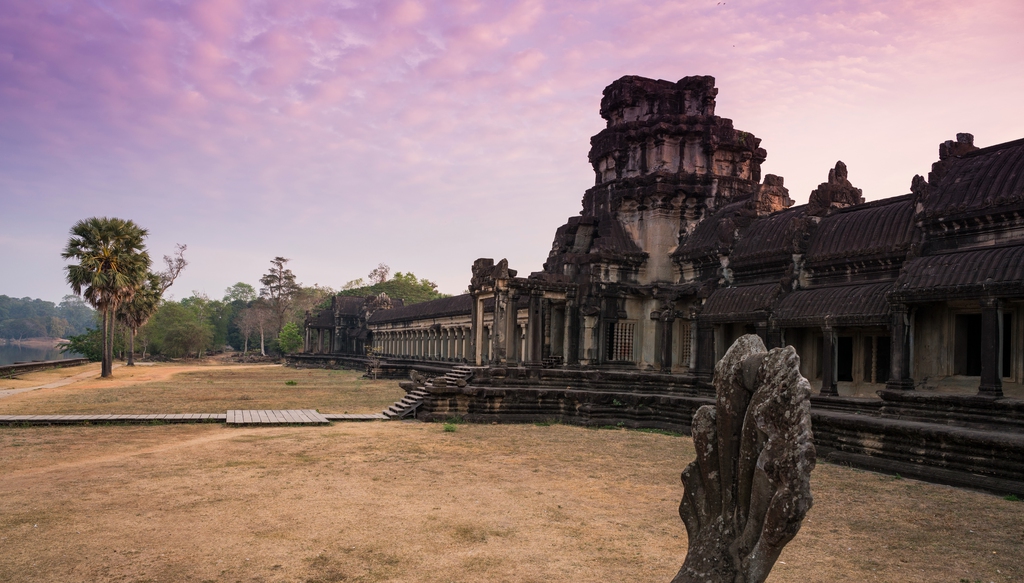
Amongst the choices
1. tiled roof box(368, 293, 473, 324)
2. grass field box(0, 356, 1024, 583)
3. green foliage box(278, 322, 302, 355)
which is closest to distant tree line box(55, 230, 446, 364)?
green foliage box(278, 322, 302, 355)

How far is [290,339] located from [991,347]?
70.3 metres

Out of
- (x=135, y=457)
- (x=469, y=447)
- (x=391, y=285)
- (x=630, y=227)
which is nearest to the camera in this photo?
(x=135, y=457)

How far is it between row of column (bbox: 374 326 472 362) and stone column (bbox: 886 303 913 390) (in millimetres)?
23827

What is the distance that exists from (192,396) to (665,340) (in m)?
17.4

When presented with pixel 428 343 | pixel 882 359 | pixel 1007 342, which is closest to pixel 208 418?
pixel 882 359

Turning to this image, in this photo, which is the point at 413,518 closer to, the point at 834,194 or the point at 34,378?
the point at 834,194

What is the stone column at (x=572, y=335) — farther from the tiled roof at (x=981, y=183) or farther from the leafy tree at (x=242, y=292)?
the leafy tree at (x=242, y=292)

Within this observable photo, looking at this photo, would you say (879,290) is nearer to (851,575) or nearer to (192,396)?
(851,575)

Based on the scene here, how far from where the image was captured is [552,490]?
1047cm

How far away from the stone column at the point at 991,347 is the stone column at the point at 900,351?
159 cm

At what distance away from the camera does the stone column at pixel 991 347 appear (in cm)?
1264

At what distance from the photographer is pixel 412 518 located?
860 cm

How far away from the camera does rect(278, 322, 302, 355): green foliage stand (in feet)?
247

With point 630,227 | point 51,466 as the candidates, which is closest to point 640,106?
point 630,227
